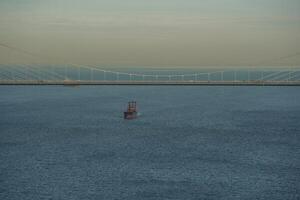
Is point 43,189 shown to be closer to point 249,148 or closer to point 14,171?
point 14,171

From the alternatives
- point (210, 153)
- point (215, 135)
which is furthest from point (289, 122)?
point (210, 153)

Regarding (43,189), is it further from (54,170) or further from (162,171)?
(162,171)

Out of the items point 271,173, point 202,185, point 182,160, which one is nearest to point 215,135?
point 182,160

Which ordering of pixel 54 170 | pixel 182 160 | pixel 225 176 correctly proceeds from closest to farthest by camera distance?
pixel 225 176 → pixel 54 170 → pixel 182 160

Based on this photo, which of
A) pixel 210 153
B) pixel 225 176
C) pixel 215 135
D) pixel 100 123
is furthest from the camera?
pixel 100 123

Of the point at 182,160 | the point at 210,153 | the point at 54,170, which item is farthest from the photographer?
the point at 210,153

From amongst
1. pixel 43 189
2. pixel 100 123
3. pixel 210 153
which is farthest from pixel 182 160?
pixel 100 123

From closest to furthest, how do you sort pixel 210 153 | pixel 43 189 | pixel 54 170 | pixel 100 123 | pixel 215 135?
pixel 43 189
pixel 54 170
pixel 210 153
pixel 215 135
pixel 100 123

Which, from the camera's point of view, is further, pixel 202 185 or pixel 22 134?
pixel 22 134
